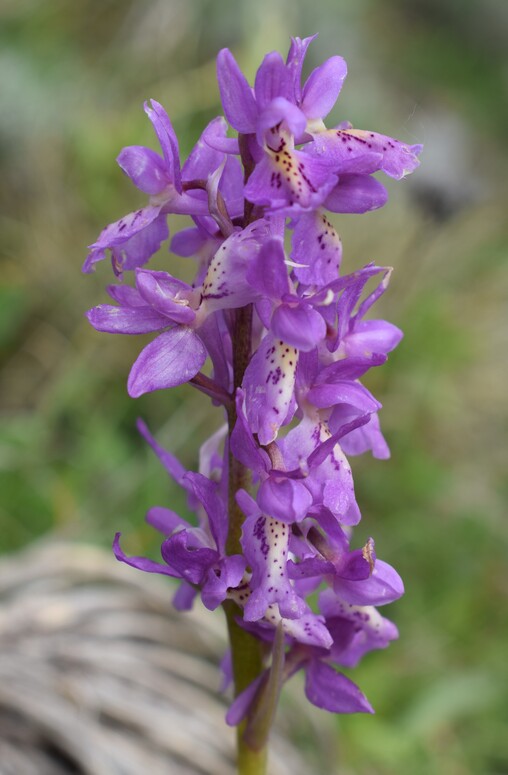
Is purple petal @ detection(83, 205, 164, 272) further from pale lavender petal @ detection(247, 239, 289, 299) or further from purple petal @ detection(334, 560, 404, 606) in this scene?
purple petal @ detection(334, 560, 404, 606)

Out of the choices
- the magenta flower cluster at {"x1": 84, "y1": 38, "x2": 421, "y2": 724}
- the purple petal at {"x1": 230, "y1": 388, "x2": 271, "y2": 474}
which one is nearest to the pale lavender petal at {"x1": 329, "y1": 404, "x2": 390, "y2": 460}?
the magenta flower cluster at {"x1": 84, "y1": 38, "x2": 421, "y2": 724}

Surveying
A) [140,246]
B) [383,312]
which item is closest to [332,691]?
[140,246]

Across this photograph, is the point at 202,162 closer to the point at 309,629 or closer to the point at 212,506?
the point at 212,506

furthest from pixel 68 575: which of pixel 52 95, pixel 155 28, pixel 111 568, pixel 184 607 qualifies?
pixel 155 28

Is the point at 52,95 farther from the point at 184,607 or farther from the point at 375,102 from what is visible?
A: the point at 184,607

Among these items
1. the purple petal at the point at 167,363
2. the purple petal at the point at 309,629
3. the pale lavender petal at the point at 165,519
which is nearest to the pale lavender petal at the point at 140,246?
the purple petal at the point at 167,363

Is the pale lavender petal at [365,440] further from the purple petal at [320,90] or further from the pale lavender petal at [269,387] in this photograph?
the purple petal at [320,90]
